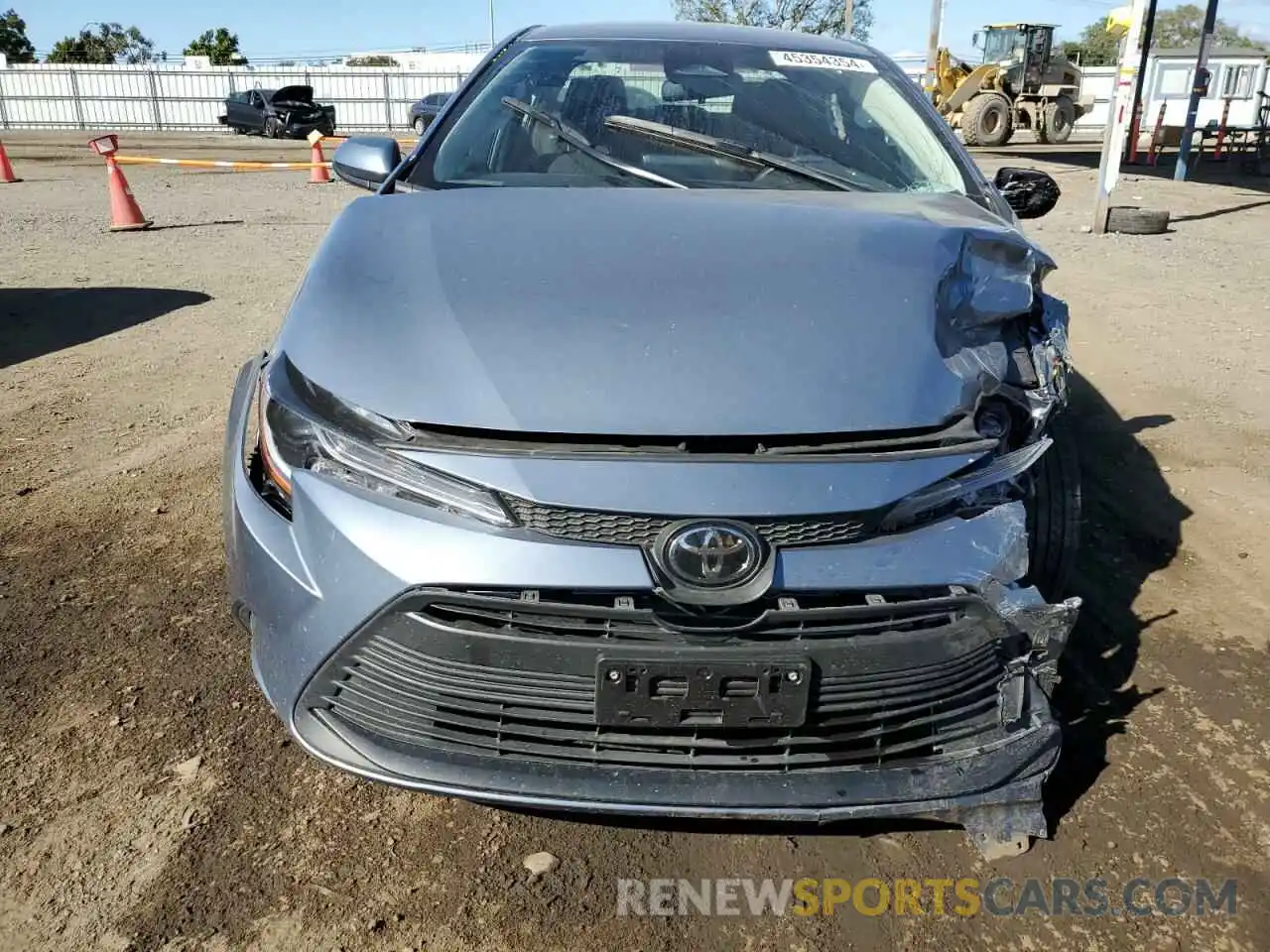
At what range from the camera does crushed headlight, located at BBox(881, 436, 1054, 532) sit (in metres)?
1.78

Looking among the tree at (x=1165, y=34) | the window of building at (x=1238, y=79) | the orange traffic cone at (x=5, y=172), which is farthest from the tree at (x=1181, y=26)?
the orange traffic cone at (x=5, y=172)

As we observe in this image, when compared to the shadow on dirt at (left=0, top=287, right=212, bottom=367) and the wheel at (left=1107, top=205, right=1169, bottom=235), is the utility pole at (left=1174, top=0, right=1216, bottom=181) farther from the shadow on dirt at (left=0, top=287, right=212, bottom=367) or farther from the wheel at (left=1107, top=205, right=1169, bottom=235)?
A: the shadow on dirt at (left=0, top=287, right=212, bottom=367)

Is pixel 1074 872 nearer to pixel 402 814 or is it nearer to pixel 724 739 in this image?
pixel 724 739

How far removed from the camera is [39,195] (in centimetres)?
1273

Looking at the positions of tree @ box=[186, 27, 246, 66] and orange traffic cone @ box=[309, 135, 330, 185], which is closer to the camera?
orange traffic cone @ box=[309, 135, 330, 185]

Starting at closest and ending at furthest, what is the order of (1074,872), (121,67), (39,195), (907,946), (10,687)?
(907,946) < (1074,872) < (10,687) < (39,195) < (121,67)

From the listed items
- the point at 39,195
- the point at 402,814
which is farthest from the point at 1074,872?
the point at 39,195

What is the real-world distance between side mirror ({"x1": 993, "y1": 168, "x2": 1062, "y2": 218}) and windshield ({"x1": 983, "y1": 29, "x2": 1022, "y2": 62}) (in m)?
27.4

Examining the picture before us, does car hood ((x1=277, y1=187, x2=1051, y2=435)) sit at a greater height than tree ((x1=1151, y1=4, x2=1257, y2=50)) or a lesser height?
lesser

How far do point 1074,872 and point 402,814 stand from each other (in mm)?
1463

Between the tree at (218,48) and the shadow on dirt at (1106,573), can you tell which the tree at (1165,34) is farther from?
the shadow on dirt at (1106,573)

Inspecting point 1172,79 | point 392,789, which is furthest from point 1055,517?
point 1172,79

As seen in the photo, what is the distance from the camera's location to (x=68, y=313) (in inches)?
251

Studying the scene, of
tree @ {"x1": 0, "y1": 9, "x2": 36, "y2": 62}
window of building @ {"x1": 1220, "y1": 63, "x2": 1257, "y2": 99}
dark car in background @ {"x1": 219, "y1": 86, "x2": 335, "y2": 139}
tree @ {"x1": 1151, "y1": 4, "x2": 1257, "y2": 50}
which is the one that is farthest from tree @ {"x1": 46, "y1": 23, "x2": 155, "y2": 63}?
tree @ {"x1": 1151, "y1": 4, "x2": 1257, "y2": 50}
